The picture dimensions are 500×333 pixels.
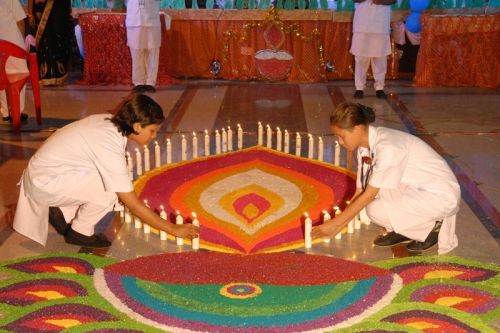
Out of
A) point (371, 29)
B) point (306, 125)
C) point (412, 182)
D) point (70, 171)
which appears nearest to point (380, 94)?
point (371, 29)

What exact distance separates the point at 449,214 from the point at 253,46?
5.99 metres

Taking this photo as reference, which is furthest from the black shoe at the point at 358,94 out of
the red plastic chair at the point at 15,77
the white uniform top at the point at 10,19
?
the white uniform top at the point at 10,19

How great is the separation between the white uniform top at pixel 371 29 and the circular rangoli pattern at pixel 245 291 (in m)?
4.77

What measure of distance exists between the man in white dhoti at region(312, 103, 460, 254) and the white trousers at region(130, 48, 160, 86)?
5.18 meters

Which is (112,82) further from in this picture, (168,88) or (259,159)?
(259,159)

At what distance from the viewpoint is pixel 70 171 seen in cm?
381

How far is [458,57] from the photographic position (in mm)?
8953

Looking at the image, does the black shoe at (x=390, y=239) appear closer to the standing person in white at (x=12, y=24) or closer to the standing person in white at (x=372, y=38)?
the standing person in white at (x=12, y=24)

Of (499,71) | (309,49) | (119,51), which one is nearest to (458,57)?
(499,71)

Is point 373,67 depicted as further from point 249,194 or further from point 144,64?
point 249,194

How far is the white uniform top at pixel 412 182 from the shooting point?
3584mm

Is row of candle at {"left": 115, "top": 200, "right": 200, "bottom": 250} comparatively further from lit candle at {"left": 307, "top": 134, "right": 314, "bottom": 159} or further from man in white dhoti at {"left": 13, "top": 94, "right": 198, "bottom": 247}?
lit candle at {"left": 307, "top": 134, "right": 314, "bottom": 159}

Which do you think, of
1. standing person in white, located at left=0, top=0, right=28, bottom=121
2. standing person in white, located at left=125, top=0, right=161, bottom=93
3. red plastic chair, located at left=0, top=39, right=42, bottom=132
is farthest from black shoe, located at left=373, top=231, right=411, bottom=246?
standing person in white, located at left=125, top=0, right=161, bottom=93

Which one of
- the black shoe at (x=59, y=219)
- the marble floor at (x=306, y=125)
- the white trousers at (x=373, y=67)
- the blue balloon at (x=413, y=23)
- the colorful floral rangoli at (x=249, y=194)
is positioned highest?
the blue balloon at (x=413, y=23)
